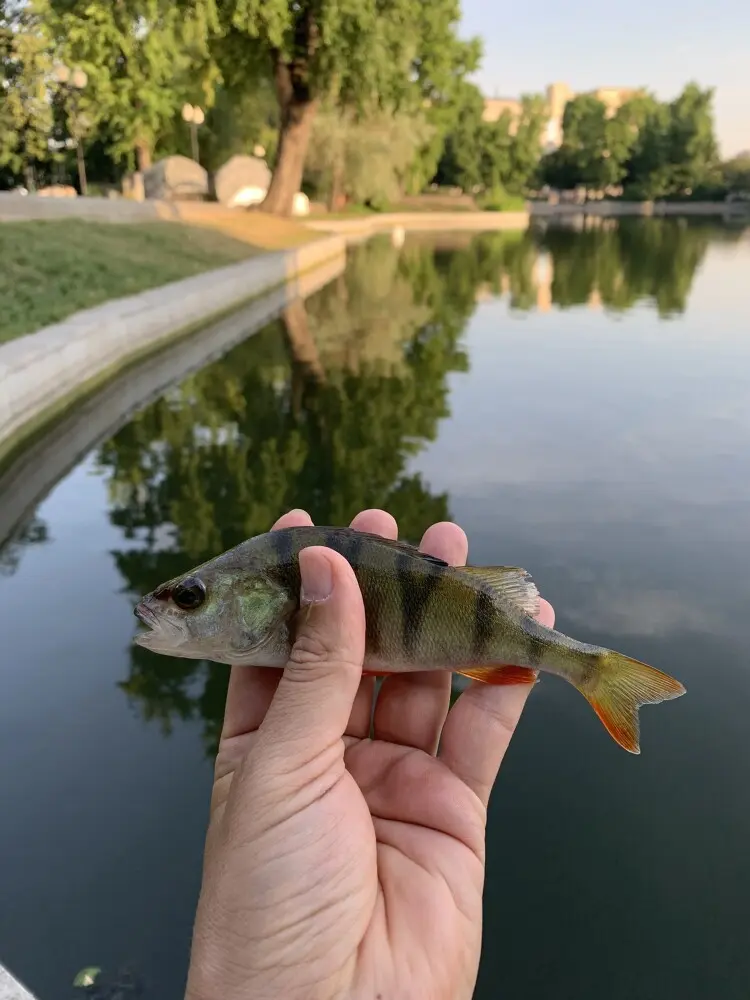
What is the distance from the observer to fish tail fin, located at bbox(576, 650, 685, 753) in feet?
7.37

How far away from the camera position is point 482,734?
2564 millimetres

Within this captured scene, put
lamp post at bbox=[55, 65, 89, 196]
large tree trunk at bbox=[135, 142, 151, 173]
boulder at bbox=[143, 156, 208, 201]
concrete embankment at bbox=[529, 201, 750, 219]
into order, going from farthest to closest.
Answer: concrete embankment at bbox=[529, 201, 750, 219] < large tree trunk at bbox=[135, 142, 151, 173] < boulder at bbox=[143, 156, 208, 201] < lamp post at bbox=[55, 65, 89, 196]

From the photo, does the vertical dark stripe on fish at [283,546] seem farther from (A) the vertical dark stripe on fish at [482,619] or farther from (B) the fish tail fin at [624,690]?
(B) the fish tail fin at [624,690]

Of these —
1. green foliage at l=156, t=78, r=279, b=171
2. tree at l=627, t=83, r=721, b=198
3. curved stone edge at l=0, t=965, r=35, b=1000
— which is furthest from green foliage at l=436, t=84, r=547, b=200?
curved stone edge at l=0, t=965, r=35, b=1000

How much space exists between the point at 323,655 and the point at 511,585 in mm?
686

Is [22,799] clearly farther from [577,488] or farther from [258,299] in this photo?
[258,299]

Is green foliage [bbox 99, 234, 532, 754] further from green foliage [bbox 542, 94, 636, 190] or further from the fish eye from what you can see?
green foliage [bbox 542, 94, 636, 190]

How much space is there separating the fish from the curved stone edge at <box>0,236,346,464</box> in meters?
6.75

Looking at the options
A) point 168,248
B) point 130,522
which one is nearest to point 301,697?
point 130,522

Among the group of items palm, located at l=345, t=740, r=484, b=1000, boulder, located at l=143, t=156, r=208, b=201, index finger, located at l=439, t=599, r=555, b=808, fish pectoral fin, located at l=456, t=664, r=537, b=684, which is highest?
boulder, located at l=143, t=156, r=208, b=201

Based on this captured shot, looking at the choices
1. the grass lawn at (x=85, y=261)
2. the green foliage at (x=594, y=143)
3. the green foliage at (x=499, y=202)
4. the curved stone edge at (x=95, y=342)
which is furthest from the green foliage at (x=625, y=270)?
the green foliage at (x=594, y=143)

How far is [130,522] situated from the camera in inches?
268

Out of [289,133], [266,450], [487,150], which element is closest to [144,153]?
[289,133]

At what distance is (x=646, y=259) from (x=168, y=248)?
2065 centimetres
